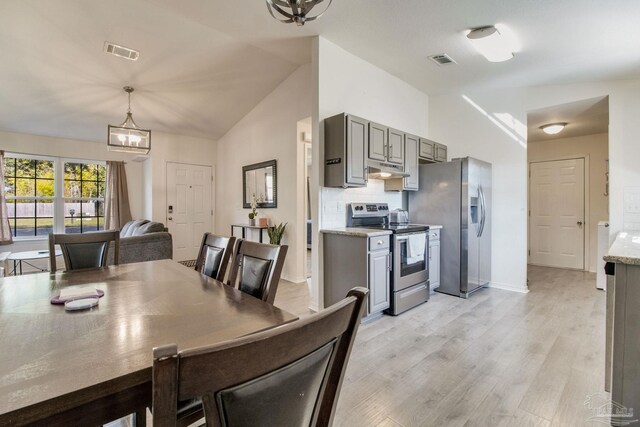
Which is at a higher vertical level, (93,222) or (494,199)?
(494,199)

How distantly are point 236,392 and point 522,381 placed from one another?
2256 millimetres

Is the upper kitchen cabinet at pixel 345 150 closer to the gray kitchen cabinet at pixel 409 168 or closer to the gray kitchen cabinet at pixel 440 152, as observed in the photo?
the gray kitchen cabinet at pixel 409 168

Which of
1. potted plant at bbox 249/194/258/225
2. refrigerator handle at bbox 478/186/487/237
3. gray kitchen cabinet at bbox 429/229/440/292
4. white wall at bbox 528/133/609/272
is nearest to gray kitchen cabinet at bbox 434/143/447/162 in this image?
refrigerator handle at bbox 478/186/487/237

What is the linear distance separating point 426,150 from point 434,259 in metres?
1.57

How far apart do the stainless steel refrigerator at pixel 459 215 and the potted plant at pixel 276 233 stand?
1.98 m

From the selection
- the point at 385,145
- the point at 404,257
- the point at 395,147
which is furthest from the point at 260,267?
the point at 395,147

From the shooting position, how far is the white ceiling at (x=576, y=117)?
3986 millimetres

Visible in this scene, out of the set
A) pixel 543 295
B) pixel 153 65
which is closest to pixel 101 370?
pixel 153 65

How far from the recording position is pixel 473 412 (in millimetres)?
1702

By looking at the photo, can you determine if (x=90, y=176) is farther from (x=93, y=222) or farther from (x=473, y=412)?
(x=473, y=412)

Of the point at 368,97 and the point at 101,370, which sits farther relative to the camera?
the point at 368,97

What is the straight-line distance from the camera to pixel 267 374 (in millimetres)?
529

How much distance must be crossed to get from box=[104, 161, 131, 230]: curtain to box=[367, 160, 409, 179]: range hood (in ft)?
16.6

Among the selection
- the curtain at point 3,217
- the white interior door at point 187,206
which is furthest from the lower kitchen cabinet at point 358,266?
the curtain at point 3,217
